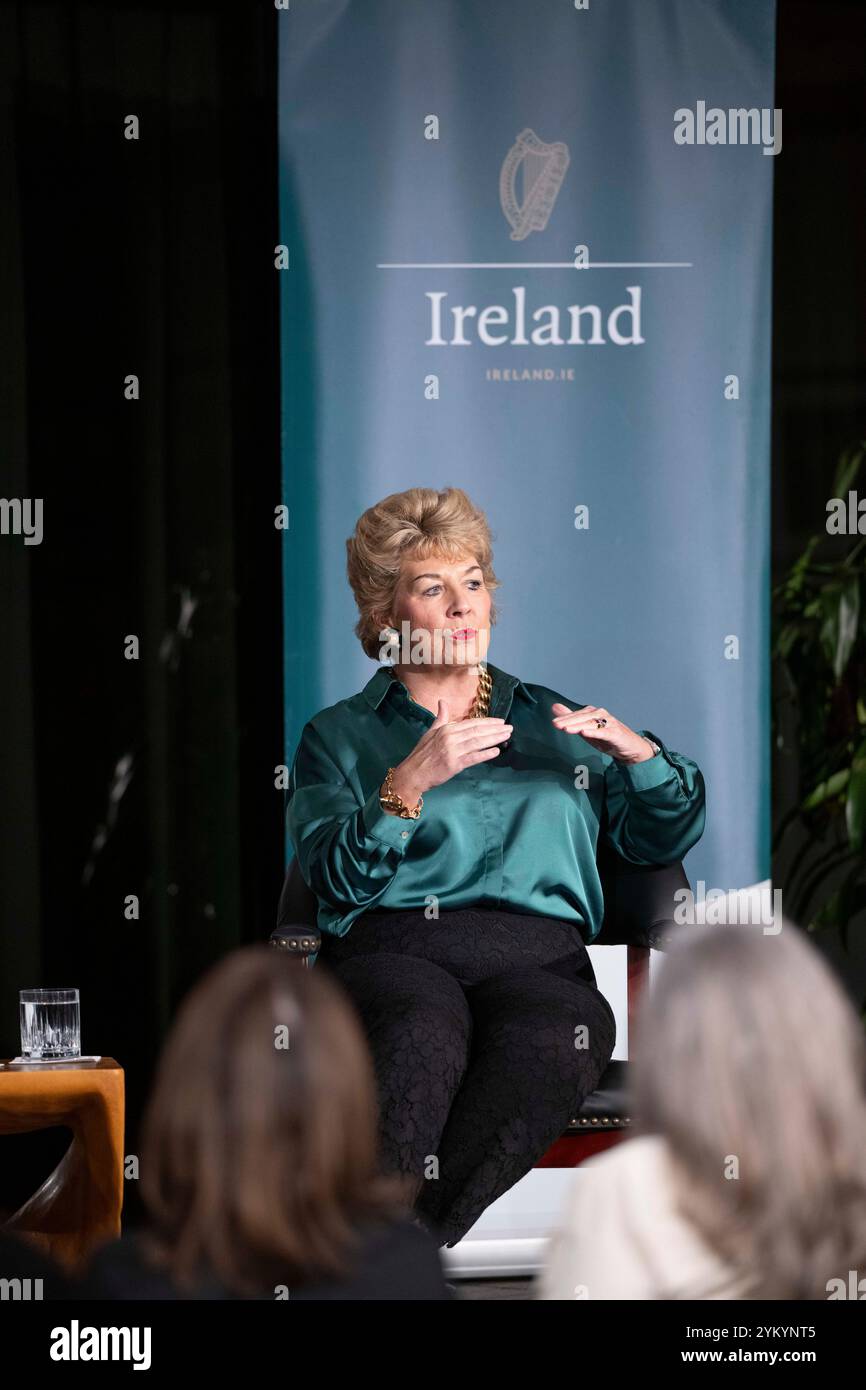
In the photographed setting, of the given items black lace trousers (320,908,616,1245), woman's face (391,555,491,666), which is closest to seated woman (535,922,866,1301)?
black lace trousers (320,908,616,1245)

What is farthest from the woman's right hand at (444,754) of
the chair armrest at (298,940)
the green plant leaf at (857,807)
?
the green plant leaf at (857,807)

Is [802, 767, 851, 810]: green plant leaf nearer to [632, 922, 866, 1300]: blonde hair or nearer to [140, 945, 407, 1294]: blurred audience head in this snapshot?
[632, 922, 866, 1300]: blonde hair

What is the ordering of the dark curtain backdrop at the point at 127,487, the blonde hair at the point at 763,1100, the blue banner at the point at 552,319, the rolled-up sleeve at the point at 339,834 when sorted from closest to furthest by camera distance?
the blonde hair at the point at 763,1100, the rolled-up sleeve at the point at 339,834, the blue banner at the point at 552,319, the dark curtain backdrop at the point at 127,487

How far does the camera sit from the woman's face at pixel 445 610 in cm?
318

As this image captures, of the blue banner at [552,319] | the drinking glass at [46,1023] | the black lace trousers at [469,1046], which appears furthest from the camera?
the blue banner at [552,319]

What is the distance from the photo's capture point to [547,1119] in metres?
2.58

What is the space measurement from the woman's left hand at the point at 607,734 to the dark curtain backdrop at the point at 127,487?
3.91ft

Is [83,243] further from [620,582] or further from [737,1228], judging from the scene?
[737,1228]

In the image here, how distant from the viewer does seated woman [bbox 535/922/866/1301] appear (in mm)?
1104

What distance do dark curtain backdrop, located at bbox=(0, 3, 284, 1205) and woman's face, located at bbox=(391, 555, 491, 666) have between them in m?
0.81

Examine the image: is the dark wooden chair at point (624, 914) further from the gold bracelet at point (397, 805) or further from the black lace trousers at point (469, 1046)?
the gold bracelet at point (397, 805)

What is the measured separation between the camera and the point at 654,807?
3084mm
